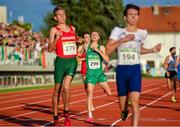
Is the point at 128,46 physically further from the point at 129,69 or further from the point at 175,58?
the point at 175,58

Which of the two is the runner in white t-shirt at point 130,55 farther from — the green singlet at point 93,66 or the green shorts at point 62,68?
the green singlet at point 93,66

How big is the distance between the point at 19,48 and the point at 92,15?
4931cm

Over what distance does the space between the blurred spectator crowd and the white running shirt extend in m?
25.3

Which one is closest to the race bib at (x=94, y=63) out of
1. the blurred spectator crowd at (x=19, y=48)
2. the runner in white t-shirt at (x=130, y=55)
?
the runner in white t-shirt at (x=130, y=55)

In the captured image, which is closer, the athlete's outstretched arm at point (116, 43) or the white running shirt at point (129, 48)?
the athlete's outstretched arm at point (116, 43)

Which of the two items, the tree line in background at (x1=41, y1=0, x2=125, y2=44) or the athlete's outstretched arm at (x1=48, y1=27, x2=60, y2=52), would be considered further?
the tree line in background at (x1=41, y1=0, x2=125, y2=44)

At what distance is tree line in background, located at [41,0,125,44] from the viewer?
8588 cm

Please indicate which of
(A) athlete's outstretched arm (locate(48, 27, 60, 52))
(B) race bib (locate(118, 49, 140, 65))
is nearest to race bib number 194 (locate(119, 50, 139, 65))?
(B) race bib (locate(118, 49, 140, 65))

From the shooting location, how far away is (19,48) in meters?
37.4

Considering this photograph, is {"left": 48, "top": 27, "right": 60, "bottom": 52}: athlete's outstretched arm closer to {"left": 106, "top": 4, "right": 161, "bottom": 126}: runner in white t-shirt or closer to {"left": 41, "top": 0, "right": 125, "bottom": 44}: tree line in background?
{"left": 106, "top": 4, "right": 161, "bottom": 126}: runner in white t-shirt

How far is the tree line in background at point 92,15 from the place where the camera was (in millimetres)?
85875

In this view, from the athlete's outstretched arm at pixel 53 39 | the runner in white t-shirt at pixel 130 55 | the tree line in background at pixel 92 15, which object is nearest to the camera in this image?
the runner in white t-shirt at pixel 130 55

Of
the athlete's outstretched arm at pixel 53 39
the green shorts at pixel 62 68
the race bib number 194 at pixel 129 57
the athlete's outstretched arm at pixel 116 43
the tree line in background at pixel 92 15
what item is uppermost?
the tree line in background at pixel 92 15

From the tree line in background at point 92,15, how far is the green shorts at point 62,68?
238 feet
